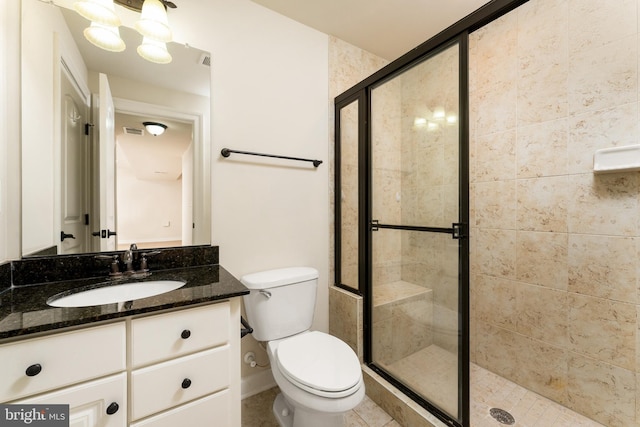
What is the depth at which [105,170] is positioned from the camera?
1268 mm

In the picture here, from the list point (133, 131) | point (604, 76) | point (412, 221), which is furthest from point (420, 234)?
point (133, 131)

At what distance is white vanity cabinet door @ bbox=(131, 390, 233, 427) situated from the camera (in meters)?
0.87

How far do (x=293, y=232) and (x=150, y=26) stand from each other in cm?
131

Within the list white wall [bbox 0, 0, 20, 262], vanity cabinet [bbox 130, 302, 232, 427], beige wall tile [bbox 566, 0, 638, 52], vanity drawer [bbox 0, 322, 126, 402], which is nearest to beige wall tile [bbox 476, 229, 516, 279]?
beige wall tile [bbox 566, 0, 638, 52]

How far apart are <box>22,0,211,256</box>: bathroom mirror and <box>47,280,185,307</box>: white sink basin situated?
257 millimetres

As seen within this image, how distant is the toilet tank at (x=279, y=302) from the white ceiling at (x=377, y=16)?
1666 mm

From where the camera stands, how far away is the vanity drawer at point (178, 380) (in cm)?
83

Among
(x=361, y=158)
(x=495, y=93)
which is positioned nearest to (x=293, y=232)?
(x=361, y=158)

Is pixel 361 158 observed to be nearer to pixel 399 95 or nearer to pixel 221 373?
pixel 399 95

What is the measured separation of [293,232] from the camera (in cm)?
178

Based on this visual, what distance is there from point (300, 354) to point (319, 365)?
0.12 metres

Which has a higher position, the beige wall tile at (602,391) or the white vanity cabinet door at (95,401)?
the white vanity cabinet door at (95,401)

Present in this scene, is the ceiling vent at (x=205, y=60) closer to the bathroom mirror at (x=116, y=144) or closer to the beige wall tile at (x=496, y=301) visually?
the bathroom mirror at (x=116, y=144)

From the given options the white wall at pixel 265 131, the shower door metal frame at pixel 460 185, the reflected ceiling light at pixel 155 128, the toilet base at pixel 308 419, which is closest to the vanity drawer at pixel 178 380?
the toilet base at pixel 308 419
